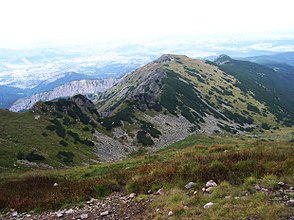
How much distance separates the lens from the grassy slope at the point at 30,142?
143ft

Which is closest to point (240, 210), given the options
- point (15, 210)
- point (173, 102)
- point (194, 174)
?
point (194, 174)

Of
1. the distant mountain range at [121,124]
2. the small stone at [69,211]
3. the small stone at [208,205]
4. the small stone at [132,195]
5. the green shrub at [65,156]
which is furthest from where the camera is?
the distant mountain range at [121,124]

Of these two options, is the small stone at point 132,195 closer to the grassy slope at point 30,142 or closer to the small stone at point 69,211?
the small stone at point 69,211

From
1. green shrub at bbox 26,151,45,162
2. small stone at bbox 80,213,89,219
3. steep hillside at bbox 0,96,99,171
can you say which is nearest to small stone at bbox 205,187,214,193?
small stone at bbox 80,213,89,219

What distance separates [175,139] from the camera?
8744 cm

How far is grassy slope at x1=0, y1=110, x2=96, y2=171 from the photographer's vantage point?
1714 inches

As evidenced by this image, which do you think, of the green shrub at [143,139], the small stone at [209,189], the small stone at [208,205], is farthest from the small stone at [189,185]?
the green shrub at [143,139]

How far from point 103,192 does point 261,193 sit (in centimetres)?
904

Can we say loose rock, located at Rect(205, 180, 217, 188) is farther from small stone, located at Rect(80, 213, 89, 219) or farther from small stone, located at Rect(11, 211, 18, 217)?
small stone, located at Rect(11, 211, 18, 217)

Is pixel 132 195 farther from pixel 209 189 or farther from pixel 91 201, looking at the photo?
pixel 209 189

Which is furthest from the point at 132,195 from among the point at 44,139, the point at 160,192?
the point at 44,139

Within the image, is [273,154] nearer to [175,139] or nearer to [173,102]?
[175,139]

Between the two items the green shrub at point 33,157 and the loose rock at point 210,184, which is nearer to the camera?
the loose rock at point 210,184

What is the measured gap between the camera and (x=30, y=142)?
51438 millimetres
